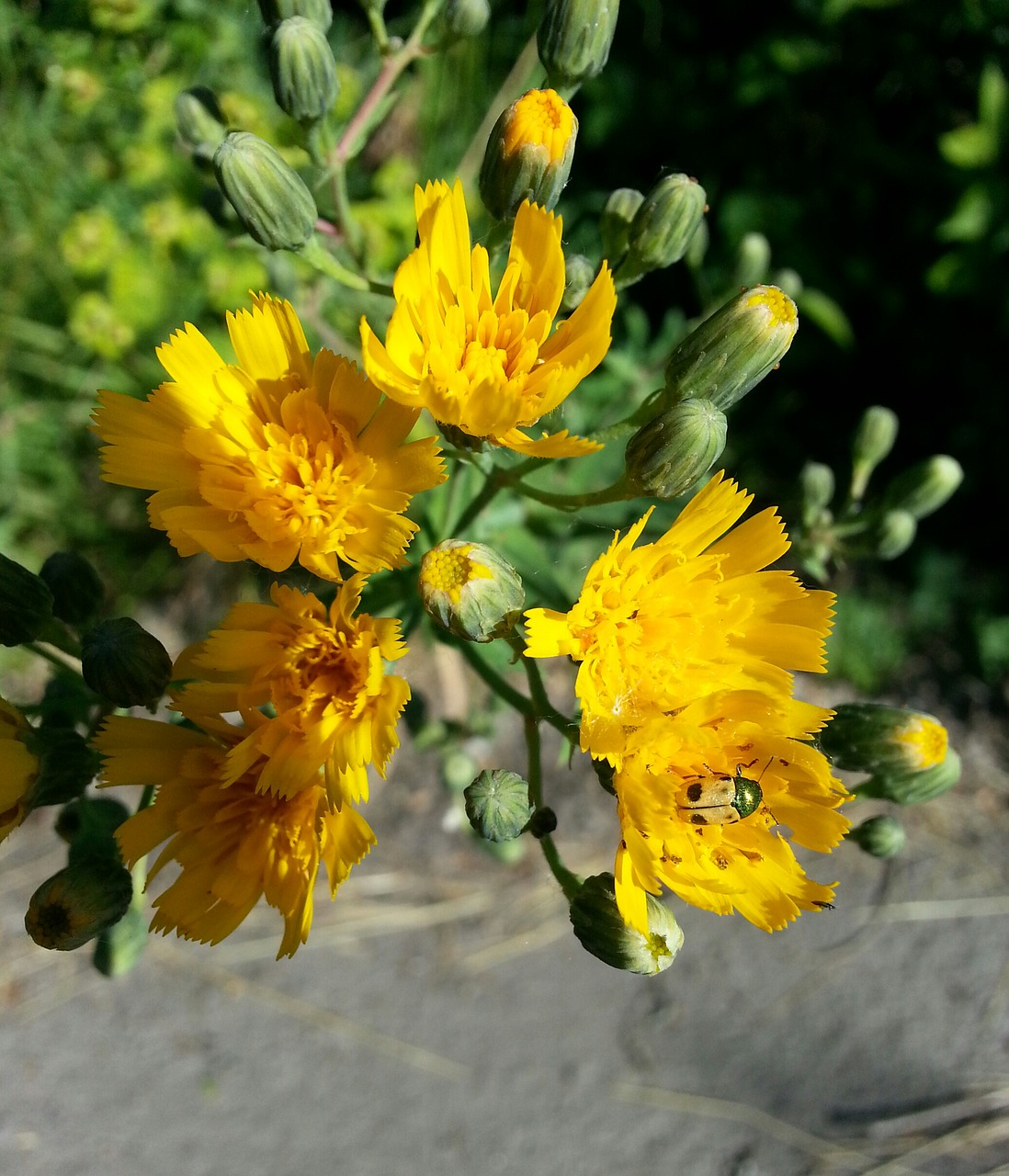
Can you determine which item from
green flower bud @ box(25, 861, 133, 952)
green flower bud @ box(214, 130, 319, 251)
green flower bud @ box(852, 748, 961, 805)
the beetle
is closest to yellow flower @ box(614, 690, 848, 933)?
the beetle

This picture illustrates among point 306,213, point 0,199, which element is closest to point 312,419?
point 306,213

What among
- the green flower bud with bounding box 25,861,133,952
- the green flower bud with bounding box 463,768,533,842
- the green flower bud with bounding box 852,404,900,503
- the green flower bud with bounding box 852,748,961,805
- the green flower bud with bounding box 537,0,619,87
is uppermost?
the green flower bud with bounding box 537,0,619,87

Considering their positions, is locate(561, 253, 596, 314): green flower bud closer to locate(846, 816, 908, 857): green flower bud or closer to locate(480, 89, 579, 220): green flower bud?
locate(480, 89, 579, 220): green flower bud

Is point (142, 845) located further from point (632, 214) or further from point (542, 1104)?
point (542, 1104)

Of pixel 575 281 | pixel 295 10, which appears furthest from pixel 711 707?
pixel 295 10

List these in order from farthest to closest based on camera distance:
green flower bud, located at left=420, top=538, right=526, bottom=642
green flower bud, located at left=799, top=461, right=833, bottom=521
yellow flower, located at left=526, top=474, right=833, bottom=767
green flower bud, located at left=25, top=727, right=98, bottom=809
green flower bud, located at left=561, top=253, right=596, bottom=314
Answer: green flower bud, located at left=799, top=461, right=833, bottom=521
green flower bud, located at left=561, top=253, right=596, bottom=314
green flower bud, located at left=25, top=727, right=98, bottom=809
yellow flower, located at left=526, top=474, right=833, bottom=767
green flower bud, located at left=420, top=538, right=526, bottom=642

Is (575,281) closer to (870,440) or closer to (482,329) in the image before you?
(482,329)
